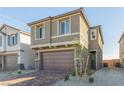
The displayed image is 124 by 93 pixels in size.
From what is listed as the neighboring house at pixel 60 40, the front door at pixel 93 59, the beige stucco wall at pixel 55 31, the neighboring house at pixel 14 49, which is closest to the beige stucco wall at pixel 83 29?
the neighboring house at pixel 60 40

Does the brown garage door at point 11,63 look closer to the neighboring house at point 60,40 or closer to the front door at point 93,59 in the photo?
the neighboring house at point 60,40

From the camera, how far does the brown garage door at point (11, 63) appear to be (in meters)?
18.8

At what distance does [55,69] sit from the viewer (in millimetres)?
14531

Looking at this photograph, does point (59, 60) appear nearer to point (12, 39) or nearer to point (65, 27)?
point (65, 27)

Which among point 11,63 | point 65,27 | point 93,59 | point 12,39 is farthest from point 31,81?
point 11,63

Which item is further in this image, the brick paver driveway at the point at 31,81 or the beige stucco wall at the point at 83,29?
the beige stucco wall at the point at 83,29

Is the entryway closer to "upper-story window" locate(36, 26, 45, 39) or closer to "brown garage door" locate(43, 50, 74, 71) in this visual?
"brown garage door" locate(43, 50, 74, 71)

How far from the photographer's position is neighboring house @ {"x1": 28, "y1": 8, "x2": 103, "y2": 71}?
12.3m

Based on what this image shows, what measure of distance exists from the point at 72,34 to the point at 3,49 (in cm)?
1198

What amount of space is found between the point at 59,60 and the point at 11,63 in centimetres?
898

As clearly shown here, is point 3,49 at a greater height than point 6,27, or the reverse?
point 6,27

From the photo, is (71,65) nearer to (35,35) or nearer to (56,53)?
(56,53)
